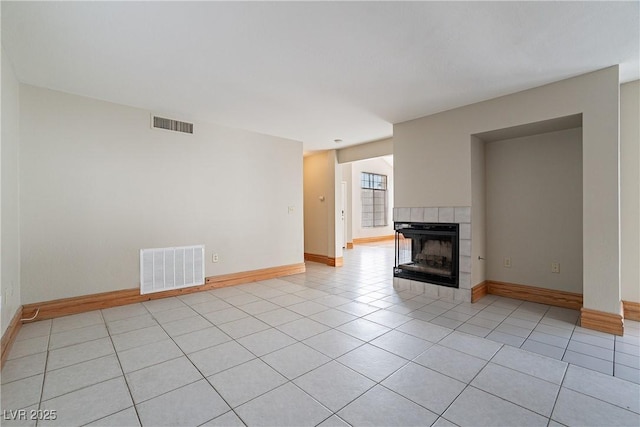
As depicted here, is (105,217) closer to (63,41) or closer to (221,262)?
(221,262)

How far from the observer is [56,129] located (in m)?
3.10

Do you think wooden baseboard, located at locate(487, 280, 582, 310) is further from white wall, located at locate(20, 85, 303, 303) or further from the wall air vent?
the wall air vent

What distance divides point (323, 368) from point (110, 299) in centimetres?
291

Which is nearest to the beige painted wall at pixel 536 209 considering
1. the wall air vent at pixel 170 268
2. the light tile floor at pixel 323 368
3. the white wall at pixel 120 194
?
the light tile floor at pixel 323 368

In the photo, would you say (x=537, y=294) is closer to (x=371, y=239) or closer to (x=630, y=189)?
(x=630, y=189)

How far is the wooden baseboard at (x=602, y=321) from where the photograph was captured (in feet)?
8.52

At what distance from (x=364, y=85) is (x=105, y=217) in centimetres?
345

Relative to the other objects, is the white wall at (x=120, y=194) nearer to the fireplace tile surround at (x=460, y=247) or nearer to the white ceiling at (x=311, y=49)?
the white ceiling at (x=311, y=49)

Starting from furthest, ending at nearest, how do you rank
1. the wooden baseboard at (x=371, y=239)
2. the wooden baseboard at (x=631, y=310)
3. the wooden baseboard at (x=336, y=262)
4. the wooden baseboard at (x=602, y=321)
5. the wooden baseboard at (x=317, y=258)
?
the wooden baseboard at (x=371, y=239), the wooden baseboard at (x=317, y=258), the wooden baseboard at (x=336, y=262), the wooden baseboard at (x=631, y=310), the wooden baseboard at (x=602, y=321)

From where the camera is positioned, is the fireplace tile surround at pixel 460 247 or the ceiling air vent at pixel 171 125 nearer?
the fireplace tile surround at pixel 460 247

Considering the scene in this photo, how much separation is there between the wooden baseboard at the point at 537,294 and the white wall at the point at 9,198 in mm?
5336

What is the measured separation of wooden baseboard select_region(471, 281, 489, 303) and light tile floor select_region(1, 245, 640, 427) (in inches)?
9.6

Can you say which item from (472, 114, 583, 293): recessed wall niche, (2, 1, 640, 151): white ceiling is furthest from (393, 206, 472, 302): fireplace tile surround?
(2, 1, 640, 151): white ceiling

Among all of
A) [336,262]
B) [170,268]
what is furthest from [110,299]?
[336,262]
